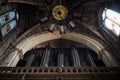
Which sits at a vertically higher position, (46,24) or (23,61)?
(46,24)

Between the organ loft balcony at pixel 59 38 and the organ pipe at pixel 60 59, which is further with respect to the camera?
the organ pipe at pixel 60 59

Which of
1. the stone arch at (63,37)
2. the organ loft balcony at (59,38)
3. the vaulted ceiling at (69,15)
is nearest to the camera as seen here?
the organ loft balcony at (59,38)

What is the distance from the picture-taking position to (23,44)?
1131 centimetres

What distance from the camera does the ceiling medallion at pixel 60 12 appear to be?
11336 millimetres

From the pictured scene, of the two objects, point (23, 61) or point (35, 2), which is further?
point (35, 2)

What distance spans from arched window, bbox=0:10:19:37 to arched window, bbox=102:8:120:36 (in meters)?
5.67

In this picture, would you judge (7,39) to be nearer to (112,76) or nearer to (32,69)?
(32,69)

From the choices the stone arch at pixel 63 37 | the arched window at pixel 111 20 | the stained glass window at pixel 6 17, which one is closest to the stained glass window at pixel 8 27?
the stained glass window at pixel 6 17

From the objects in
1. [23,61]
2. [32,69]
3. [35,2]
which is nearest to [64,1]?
[35,2]

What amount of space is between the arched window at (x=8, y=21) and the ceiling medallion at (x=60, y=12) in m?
2.61

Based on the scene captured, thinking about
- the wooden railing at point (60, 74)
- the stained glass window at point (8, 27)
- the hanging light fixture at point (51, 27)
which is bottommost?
the wooden railing at point (60, 74)

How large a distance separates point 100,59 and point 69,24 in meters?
3.36

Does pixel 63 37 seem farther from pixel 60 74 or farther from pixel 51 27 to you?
pixel 60 74

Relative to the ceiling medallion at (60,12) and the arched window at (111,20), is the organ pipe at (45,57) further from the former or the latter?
the arched window at (111,20)
